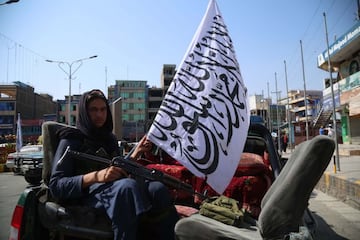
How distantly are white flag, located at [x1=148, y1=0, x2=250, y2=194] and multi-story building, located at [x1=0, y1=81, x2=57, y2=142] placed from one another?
7053 centimetres

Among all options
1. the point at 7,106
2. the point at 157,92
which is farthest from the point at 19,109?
the point at 157,92

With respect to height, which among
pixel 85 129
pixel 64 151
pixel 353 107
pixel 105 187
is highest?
pixel 353 107

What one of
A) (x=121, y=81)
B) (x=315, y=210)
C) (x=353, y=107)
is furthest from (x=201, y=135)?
(x=121, y=81)

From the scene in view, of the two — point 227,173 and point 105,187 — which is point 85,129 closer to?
point 105,187

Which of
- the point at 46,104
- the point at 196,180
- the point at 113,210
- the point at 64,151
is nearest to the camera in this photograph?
the point at 113,210

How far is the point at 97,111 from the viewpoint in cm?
225

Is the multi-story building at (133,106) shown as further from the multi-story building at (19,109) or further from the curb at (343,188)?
the curb at (343,188)

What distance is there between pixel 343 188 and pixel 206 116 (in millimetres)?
6760

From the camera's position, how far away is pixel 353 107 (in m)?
20.8

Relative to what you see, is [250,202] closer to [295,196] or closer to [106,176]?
[295,196]

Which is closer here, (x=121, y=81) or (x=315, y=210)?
(x=315, y=210)

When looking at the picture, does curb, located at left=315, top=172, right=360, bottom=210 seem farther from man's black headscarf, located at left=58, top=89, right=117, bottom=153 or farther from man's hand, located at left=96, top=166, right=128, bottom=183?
man's hand, located at left=96, top=166, right=128, bottom=183

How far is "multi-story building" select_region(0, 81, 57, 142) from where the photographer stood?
7312 centimetres

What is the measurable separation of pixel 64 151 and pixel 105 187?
1.42 ft
